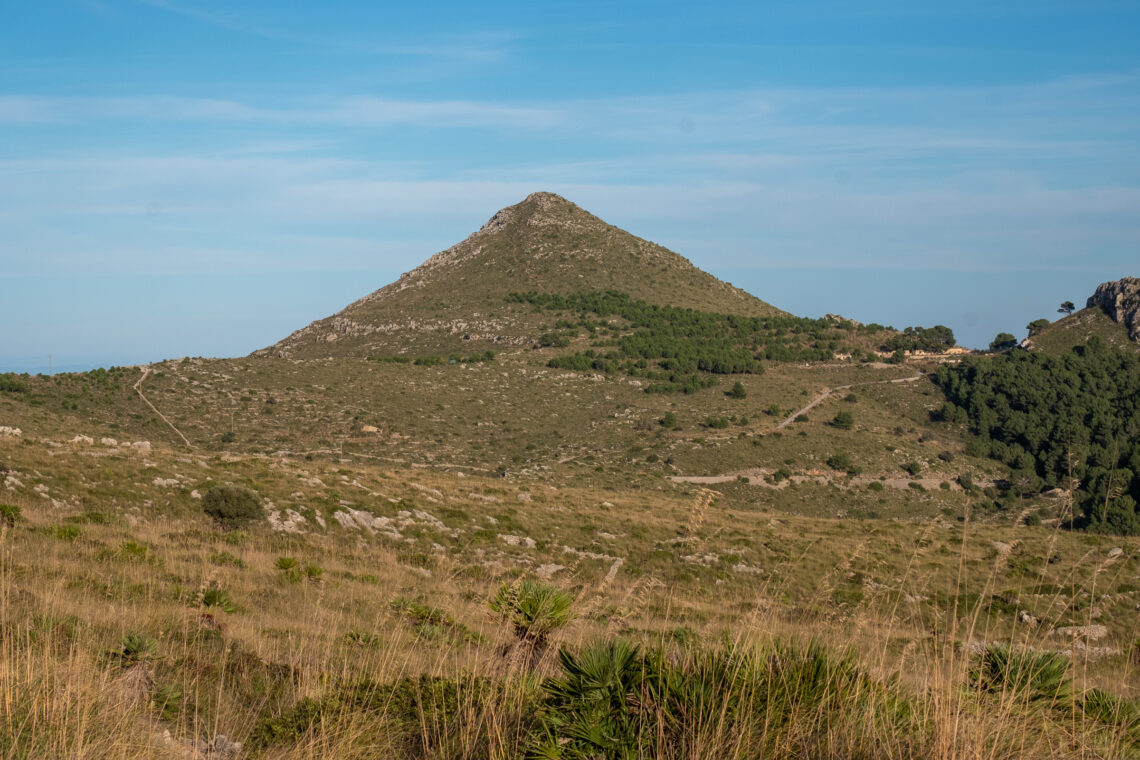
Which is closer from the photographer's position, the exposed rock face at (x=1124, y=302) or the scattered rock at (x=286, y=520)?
the scattered rock at (x=286, y=520)

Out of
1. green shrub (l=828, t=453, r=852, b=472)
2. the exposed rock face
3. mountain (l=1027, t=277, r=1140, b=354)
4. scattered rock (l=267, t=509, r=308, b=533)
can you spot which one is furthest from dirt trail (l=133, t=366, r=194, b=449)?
the exposed rock face

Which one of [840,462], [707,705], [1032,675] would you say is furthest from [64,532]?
[840,462]

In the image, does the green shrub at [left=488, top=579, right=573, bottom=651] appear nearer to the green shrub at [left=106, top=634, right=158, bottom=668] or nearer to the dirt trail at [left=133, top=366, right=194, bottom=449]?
the green shrub at [left=106, top=634, right=158, bottom=668]

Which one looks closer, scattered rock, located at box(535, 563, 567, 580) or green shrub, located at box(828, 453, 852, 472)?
scattered rock, located at box(535, 563, 567, 580)

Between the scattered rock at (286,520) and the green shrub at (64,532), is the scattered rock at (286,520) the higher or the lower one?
the lower one

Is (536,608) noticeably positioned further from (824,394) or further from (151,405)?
(824,394)

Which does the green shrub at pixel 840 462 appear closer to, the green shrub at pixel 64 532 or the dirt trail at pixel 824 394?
the dirt trail at pixel 824 394

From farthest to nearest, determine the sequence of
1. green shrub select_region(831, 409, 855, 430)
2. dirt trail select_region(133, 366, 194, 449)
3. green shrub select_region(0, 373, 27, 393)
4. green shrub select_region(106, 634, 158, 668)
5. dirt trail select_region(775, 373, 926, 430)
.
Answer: dirt trail select_region(775, 373, 926, 430), green shrub select_region(831, 409, 855, 430), dirt trail select_region(133, 366, 194, 449), green shrub select_region(0, 373, 27, 393), green shrub select_region(106, 634, 158, 668)

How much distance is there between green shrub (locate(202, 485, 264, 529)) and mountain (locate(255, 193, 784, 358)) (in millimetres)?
62789

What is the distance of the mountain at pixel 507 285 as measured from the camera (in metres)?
84.6

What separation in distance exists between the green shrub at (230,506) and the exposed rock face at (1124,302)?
86.0m

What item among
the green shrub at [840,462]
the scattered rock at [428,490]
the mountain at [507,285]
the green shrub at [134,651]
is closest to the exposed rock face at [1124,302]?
the mountain at [507,285]

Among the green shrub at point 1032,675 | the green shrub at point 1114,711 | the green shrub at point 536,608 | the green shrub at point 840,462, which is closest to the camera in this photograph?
the green shrub at point 1114,711

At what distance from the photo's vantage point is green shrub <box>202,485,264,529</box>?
1611 centimetres
